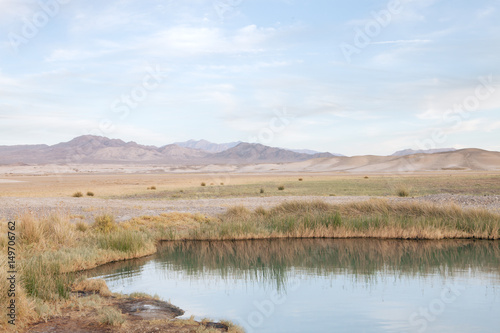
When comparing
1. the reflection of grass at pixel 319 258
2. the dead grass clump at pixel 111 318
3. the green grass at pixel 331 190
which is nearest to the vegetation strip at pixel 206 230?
the reflection of grass at pixel 319 258

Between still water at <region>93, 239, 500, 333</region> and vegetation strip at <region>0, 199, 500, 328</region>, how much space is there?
629mm

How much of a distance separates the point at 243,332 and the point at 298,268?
5210mm

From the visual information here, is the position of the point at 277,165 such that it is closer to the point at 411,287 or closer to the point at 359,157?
the point at 359,157

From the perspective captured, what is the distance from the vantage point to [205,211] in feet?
74.8

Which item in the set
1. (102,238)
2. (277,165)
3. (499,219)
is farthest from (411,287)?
(277,165)

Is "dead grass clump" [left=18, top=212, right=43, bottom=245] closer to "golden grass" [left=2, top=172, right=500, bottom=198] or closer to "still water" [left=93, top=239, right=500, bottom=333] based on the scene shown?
"still water" [left=93, top=239, right=500, bottom=333]

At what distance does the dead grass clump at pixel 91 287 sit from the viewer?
388 inches

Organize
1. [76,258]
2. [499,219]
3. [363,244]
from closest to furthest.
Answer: [76,258], [363,244], [499,219]

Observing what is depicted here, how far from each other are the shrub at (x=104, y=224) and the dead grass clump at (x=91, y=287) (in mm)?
6444

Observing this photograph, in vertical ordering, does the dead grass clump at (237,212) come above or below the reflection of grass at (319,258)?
above

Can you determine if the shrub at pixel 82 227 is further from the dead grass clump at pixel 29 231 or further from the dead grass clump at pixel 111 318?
the dead grass clump at pixel 111 318

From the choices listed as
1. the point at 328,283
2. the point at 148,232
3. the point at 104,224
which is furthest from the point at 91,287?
the point at 148,232

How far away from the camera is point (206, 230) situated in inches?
688

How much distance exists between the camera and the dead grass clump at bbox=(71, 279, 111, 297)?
9855mm
